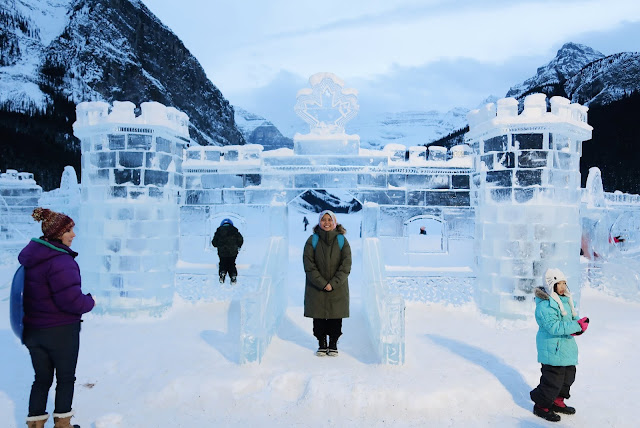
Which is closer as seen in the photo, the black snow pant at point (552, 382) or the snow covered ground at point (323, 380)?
the black snow pant at point (552, 382)

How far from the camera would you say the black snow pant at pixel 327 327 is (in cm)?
531

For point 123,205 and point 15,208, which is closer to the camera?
point 123,205

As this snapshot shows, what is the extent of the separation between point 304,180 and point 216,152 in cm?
181

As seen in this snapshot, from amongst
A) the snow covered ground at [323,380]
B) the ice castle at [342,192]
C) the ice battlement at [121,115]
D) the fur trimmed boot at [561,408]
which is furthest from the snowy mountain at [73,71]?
the fur trimmed boot at [561,408]

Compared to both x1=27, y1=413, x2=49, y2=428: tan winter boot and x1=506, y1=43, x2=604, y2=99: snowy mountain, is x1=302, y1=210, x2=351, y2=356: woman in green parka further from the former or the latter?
x1=506, y1=43, x2=604, y2=99: snowy mountain

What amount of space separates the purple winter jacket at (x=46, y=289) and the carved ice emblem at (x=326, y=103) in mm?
5680

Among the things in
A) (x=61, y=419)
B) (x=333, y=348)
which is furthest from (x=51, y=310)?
(x=333, y=348)

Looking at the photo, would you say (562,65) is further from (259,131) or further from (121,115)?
(121,115)

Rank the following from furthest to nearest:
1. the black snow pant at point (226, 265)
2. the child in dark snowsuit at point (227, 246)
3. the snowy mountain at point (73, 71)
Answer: the snowy mountain at point (73, 71), the black snow pant at point (226, 265), the child in dark snowsuit at point (227, 246)

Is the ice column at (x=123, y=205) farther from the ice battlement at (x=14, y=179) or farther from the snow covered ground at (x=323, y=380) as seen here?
the ice battlement at (x=14, y=179)

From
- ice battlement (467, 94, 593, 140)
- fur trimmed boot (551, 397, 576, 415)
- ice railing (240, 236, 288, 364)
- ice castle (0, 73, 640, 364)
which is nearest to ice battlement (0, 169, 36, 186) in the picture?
ice castle (0, 73, 640, 364)

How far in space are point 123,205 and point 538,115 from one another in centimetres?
670

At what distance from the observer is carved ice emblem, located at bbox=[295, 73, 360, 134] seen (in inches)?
317

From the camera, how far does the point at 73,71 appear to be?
38.6 meters
